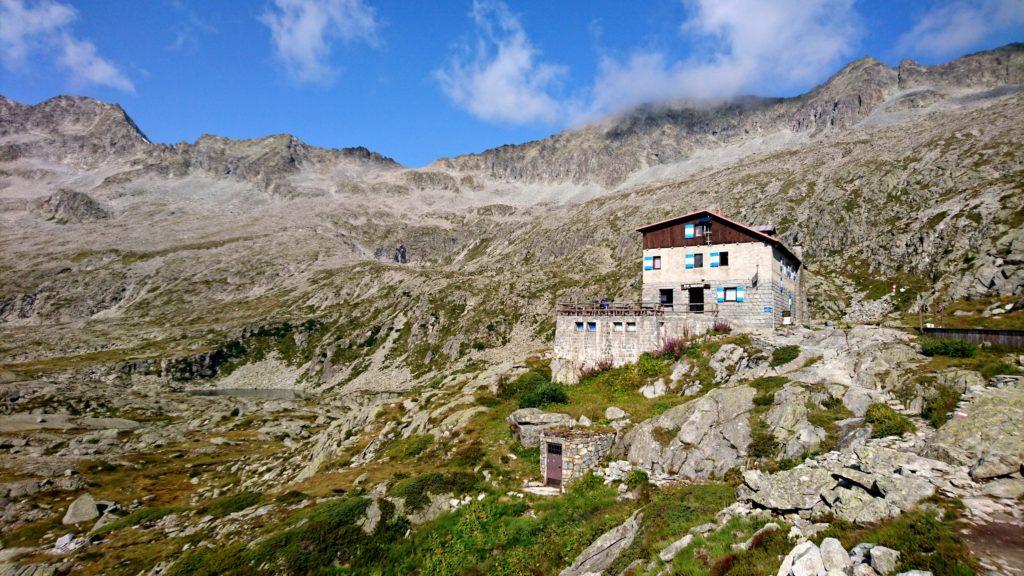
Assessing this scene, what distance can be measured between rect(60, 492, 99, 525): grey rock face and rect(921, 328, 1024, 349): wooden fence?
2640 inches

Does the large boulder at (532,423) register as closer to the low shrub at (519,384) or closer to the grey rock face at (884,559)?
the low shrub at (519,384)

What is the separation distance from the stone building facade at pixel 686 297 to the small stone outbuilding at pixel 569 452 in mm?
14872

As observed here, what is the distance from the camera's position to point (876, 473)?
577 inches

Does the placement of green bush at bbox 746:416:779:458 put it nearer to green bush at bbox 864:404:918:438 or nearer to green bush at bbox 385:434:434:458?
green bush at bbox 864:404:918:438

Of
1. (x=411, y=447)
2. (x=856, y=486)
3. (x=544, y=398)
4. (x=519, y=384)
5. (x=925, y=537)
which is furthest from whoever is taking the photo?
(x=519, y=384)

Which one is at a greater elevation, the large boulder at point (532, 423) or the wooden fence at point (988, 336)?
the wooden fence at point (988, 336)

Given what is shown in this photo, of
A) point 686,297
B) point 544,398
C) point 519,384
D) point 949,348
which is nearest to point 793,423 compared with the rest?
point 949,348

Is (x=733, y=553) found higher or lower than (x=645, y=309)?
lower

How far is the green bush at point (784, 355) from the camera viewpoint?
31266mm

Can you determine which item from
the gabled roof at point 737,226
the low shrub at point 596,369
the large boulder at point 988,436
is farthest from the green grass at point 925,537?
the gabled roof at point 737,226

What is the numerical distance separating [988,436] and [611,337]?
28.1m

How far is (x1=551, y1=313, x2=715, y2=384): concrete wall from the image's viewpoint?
4134 centimetres

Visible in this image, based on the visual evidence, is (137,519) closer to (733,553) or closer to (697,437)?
(697,437)

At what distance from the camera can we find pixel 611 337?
42.7m
